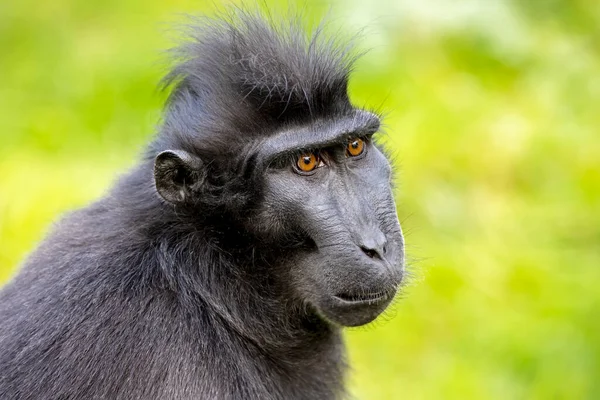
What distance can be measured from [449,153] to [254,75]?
5760mm

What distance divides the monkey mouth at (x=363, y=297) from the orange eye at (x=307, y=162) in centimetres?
72

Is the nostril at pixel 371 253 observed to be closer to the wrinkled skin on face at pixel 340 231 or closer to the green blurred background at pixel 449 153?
the wrinkled skin on face at pixel 340 231

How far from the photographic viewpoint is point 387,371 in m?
8.58

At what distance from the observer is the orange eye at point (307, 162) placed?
5012 millimetres

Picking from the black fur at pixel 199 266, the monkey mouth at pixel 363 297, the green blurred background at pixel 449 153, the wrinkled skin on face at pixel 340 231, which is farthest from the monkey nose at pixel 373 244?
the green blurred background at pixel 449 153

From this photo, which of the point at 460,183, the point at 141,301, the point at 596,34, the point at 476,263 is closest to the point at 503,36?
the point at 596,34

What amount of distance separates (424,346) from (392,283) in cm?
410

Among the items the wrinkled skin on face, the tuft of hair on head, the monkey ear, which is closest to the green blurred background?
the tuft of hair on head

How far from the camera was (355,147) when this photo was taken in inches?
205

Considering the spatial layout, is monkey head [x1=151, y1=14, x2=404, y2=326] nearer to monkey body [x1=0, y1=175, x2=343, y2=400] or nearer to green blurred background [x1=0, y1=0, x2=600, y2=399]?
monkey body [x1=0, y1=175, x2=343, y2=400]

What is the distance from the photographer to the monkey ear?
499 cm

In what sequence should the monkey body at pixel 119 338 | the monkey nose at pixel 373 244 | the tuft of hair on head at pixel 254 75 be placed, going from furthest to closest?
the tuft of hair on head at pixel 254 75
the monkey nose at pixel 373 244
the monkey body at pixel 119 338

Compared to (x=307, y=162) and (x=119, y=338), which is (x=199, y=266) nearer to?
(x=119, y=338)

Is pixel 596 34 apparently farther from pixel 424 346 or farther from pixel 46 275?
pixel 46 275
